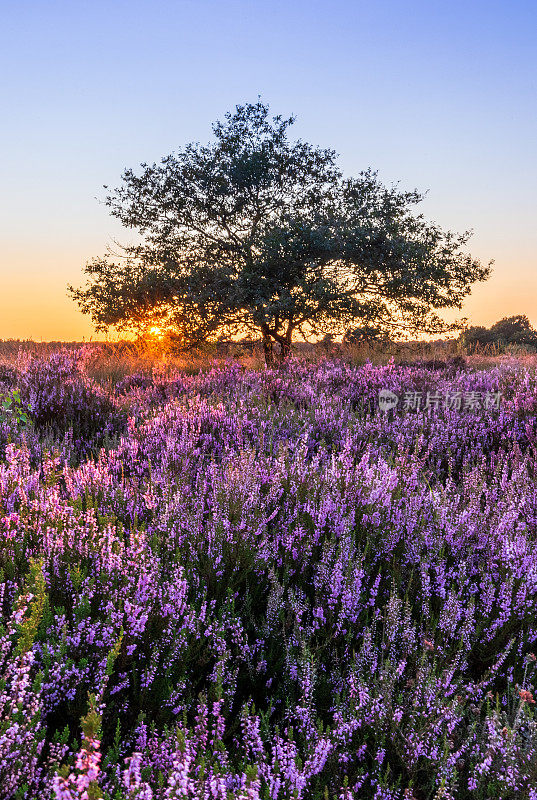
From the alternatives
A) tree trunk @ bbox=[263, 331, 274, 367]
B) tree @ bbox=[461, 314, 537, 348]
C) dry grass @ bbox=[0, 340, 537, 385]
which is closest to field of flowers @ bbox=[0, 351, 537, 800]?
dry grass @ bbox=[0, 340, 537, 385]

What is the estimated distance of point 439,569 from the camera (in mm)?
2668

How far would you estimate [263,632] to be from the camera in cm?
229

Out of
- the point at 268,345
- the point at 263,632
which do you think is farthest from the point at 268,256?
the point at 263,632

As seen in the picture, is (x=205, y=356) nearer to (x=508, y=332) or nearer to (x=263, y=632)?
(x=263, y=632)

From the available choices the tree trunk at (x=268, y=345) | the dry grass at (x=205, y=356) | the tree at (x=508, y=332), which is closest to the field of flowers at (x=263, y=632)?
the dry grass at (x=205, y=356)

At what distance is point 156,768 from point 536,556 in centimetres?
200

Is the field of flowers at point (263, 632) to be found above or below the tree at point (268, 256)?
below

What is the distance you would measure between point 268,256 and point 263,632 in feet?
30.5

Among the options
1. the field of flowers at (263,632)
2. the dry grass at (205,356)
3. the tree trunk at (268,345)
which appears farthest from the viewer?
the tree trunk at (268,345)

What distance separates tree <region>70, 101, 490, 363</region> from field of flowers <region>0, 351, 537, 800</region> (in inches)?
277

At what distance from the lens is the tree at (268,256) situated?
428 inches

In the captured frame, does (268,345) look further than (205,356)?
Yes

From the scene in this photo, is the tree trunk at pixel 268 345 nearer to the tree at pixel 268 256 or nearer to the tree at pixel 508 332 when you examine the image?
the tree at pixel 268 256

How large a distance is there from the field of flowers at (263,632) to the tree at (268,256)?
7037mm
